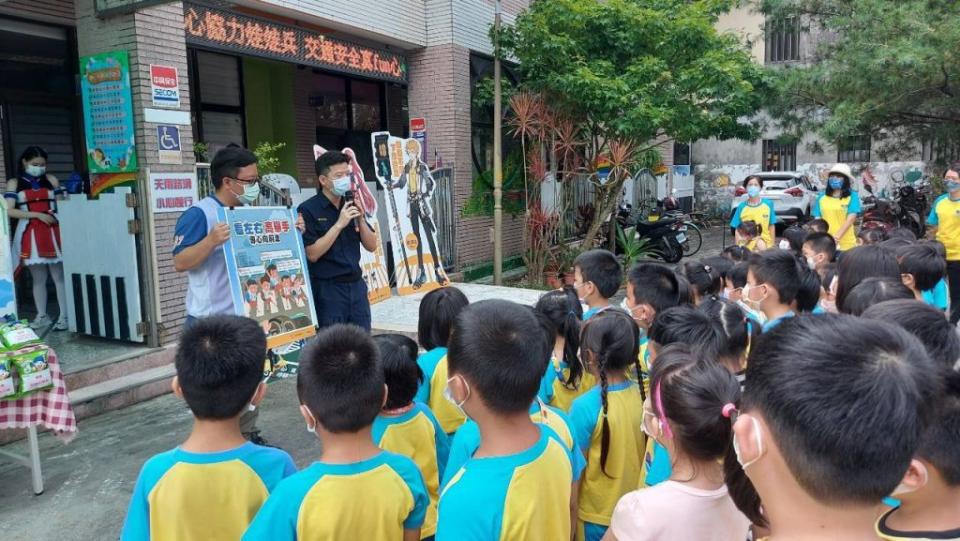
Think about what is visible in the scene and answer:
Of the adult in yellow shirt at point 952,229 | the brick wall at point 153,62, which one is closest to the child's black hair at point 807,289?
the adult in yellow shirt at point 952,229

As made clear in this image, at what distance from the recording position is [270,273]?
439cm

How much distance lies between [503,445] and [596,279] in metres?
1.71

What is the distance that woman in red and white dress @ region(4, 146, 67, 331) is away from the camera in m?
5.92

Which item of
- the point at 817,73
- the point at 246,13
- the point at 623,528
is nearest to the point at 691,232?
the point at 817,73

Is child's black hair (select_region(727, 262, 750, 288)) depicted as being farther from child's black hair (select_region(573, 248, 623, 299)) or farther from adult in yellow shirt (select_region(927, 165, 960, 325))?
adult in yellow shirt (select_region(927, 165, 960, 325))

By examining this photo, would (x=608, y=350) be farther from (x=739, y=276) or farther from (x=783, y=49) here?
(x=783, y=49)

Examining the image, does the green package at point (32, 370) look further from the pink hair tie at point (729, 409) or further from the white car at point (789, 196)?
the white car at point (789, 196)

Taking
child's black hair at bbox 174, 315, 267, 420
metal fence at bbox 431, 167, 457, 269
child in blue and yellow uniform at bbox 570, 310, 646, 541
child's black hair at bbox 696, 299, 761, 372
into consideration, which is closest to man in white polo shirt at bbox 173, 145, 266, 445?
child's black hair at bbox 174, 315, 267, 420

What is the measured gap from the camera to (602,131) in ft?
32.2

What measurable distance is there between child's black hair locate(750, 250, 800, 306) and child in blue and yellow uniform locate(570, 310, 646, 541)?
130cm

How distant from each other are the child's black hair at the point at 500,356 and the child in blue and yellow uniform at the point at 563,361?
0.91m

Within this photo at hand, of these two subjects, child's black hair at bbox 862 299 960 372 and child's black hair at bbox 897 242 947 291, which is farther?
child's black hair at bbox 897 242 947 291

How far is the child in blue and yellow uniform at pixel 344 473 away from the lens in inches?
64.1

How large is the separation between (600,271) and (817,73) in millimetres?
9229
